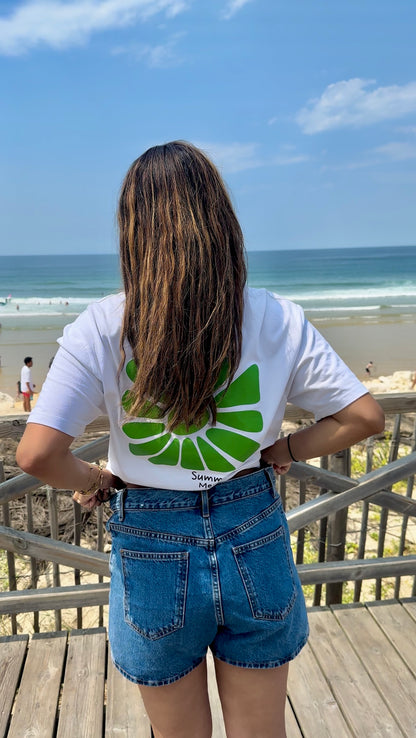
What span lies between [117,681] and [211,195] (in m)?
2.08

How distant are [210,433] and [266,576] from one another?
32 cm

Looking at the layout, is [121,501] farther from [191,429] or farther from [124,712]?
[124,712]

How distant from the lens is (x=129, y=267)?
112 centimetres

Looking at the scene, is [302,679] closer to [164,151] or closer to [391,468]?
[391,468]

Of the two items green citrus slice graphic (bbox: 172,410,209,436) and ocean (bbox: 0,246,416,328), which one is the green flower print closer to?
green citrus slice graphic (bbox: 172,410,209,436)

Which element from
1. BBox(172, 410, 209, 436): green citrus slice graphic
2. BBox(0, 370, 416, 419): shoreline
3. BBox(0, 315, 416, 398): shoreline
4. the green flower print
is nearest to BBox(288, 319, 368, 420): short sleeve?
the green flower print

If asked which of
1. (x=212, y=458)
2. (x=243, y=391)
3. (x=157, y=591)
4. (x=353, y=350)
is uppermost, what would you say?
(x=243, y=391)

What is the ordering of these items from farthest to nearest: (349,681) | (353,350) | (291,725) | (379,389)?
(353,350), (379,389), (349,681), (291,725)

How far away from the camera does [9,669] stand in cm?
242

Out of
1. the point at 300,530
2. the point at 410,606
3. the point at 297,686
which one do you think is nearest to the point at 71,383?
the point at 297,686

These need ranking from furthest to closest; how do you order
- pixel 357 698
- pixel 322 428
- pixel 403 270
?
pixel 403 270 < pixel 357 698 < pixel 322 428

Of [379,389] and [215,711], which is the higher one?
[215,711]

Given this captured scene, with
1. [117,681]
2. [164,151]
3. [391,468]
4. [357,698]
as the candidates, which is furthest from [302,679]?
[164,151]

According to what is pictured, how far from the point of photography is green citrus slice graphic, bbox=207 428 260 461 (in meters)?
1.14
